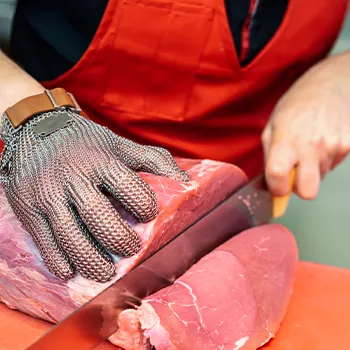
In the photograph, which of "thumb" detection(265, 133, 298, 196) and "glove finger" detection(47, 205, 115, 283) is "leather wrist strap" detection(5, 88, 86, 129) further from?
"thumb" detection(265, 133, 298, 196)

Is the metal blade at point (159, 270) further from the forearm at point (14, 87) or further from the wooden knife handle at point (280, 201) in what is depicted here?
the forearm at point (14, 87)

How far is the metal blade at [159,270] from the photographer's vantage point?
137cm

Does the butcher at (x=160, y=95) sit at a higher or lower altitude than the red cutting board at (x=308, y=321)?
higher

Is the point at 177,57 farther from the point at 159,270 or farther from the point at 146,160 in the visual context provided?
the point at 159,270

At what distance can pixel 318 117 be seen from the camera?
1965 mm

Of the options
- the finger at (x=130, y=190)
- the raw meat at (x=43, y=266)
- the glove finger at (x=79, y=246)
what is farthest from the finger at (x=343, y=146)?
the glove finger at (x=79, y=246)

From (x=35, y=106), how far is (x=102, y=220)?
1.52ft

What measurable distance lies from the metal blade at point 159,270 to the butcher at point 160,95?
0.25 ft

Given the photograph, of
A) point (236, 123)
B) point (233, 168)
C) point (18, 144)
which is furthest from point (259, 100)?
point (18, 144)

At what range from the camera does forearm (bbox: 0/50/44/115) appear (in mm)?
1905

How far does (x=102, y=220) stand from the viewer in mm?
1428

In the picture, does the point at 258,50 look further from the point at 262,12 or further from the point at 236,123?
the point at 236,123

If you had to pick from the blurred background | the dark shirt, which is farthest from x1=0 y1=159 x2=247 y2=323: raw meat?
the blurred background

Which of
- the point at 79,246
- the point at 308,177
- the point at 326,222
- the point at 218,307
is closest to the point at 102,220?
the point at 79,246
